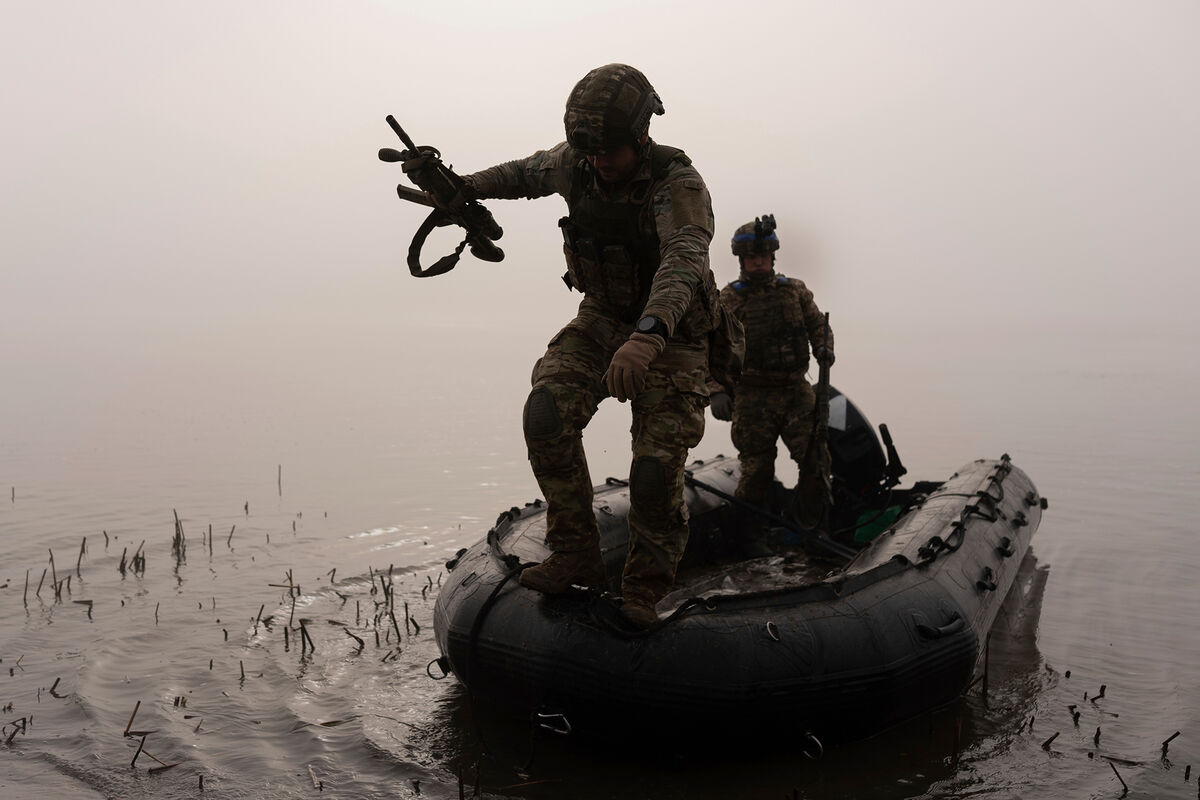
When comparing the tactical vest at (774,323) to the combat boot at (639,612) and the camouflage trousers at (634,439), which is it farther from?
the combat boot at (639,612)

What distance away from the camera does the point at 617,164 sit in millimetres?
4508

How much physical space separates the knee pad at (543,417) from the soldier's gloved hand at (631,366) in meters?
0.61

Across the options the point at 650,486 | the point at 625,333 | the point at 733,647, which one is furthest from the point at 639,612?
the point at 625,333

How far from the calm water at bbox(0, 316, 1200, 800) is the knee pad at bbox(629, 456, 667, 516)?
102cm

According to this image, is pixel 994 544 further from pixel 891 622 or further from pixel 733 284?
pixel 733 284

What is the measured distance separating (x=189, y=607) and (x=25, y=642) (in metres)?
1.08

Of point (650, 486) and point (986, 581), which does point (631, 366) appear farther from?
point (986, 581)

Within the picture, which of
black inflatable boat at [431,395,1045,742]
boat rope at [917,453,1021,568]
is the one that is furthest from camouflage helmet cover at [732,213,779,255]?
black inflatable boat at [431,395,1045,742]

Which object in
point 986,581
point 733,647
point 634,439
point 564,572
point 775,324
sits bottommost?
point 986,581

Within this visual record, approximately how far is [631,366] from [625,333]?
0.94 m

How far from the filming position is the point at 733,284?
8031mm

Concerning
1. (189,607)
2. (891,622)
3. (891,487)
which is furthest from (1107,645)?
(189,607)

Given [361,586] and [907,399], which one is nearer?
[361,586]

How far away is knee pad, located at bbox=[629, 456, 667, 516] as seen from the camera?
4520 mm
